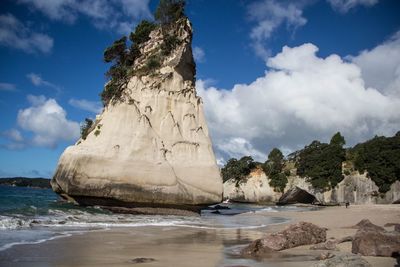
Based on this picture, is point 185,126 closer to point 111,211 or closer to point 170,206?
point 170,206

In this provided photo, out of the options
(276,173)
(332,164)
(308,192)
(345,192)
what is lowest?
(308,192)

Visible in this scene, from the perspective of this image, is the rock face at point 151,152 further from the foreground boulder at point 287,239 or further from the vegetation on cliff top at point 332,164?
the vegetation on cliff top at point 332,164

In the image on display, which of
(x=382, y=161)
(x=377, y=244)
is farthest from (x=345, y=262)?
(x=382, y=161)

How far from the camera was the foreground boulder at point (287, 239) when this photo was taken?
10906 mm

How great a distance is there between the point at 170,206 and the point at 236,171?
52757 mm

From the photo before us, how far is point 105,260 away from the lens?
9344 mm

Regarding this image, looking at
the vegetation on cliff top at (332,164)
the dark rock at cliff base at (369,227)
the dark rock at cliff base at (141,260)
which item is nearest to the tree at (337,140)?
the vegetation on cliff top at (332,164)

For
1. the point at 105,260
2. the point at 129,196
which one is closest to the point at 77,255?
the point at 105,260

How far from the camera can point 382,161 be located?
61844mm

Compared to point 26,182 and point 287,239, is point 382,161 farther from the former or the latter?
point 26,182

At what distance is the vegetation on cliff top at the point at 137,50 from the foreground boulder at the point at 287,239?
65.7 feet

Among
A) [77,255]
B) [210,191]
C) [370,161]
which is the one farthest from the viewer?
[370,161]

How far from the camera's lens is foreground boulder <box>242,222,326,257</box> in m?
10.9

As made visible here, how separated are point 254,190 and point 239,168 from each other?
5101 millimetres
